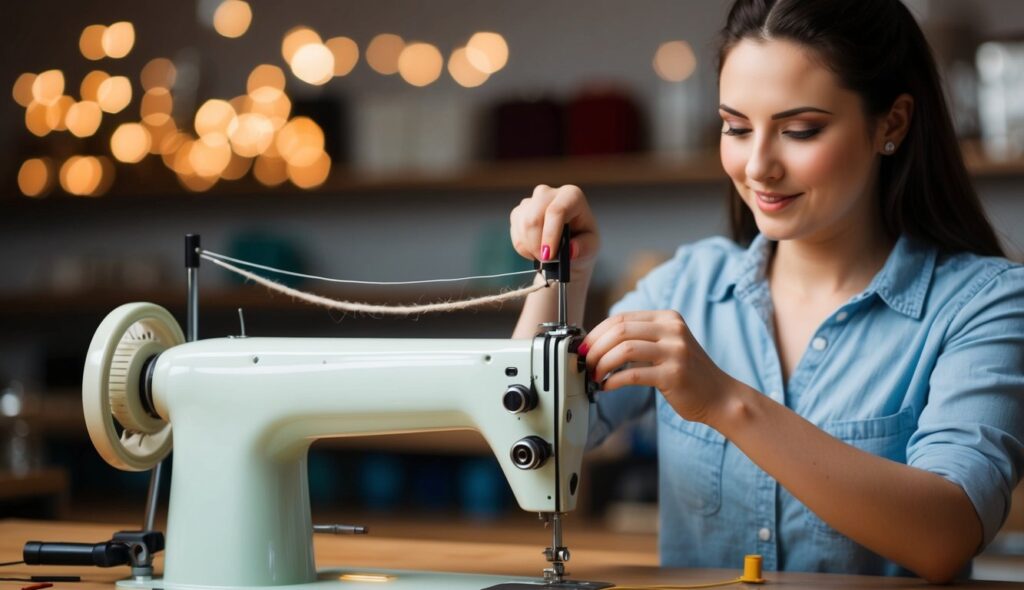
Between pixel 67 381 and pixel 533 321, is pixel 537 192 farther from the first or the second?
pixel 67 381

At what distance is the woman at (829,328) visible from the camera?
1.57 meters

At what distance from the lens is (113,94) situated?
4.81 metres

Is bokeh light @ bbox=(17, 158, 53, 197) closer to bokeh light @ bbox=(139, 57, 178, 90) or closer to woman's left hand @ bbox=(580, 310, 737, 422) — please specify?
bokeh light @ bbox=(139, 57, 178, 90)

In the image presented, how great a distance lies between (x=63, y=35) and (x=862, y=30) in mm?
3869

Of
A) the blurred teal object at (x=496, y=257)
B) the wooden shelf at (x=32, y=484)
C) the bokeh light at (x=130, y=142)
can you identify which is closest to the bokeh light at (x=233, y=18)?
the bokeh light at (x=130, y=142)

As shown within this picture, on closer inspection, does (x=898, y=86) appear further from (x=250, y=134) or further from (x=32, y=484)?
(x=250, y=134)

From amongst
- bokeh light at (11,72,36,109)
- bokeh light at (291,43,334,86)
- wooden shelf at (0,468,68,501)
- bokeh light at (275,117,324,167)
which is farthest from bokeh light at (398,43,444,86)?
wooden shelf at (0,468,68,501)

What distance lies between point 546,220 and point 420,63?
3.01 meters

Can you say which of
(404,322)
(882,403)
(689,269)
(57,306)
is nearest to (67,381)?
(57,306)

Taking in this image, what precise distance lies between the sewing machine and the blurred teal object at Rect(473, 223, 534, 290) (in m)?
2.47

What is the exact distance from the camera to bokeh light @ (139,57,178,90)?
473cm

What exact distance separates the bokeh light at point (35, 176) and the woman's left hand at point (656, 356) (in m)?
3.66

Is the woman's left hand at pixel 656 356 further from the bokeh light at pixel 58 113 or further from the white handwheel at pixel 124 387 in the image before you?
the bokeh light at pixel 58 113

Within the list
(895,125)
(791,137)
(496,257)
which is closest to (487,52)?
(496,257)
